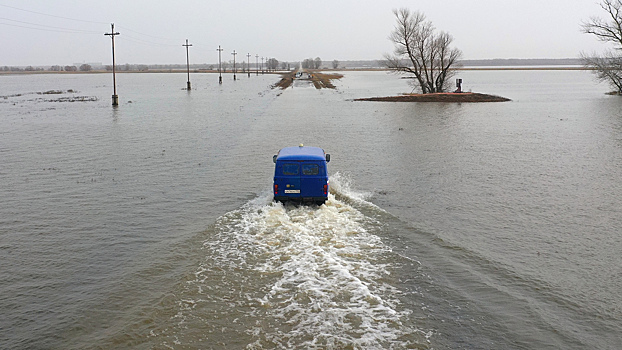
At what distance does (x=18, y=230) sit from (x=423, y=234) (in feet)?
39.1

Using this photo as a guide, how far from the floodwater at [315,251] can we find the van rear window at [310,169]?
4.18 ft

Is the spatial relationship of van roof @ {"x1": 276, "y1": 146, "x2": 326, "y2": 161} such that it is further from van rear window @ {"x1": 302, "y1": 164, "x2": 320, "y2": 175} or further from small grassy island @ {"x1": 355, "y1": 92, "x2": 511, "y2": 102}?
small grassy island @ {"x1": 355, "y1": 92, "x2": 511, "y2": 102}

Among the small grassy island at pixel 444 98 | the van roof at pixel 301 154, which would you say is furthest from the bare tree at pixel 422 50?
the van roof at pixel 301 154

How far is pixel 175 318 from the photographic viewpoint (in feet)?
31.3

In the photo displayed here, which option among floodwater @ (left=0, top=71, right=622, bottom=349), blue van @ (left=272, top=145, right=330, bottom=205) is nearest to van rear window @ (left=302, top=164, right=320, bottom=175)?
blue van @ (left=272, top=145, right=330, bottom=205)

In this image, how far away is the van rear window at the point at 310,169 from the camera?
1612 centimetres

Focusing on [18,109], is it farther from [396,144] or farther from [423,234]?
[423,234]

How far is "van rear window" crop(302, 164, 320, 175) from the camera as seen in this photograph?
16.1 meters

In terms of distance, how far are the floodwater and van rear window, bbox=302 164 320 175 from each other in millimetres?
1275

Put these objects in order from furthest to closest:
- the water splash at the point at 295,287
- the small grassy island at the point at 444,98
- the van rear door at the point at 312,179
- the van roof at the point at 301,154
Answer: the small grassy island at the point at 444,98
the van roof at the point at 301,154
the van rear door at the point at 312,179
the water splash at the point at 295,287

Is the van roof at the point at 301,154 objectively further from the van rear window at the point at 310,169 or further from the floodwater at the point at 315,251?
the floodwater at the point at 315,251

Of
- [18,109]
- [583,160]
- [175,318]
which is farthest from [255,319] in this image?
[18,109]

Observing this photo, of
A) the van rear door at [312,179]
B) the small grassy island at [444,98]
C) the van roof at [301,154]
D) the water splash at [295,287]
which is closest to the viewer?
the water splash at [295,287]

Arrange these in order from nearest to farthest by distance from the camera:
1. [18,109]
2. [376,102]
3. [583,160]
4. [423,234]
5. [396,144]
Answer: [423,234] → [583,160] → [396,144] → [18,109] → [376,102]
